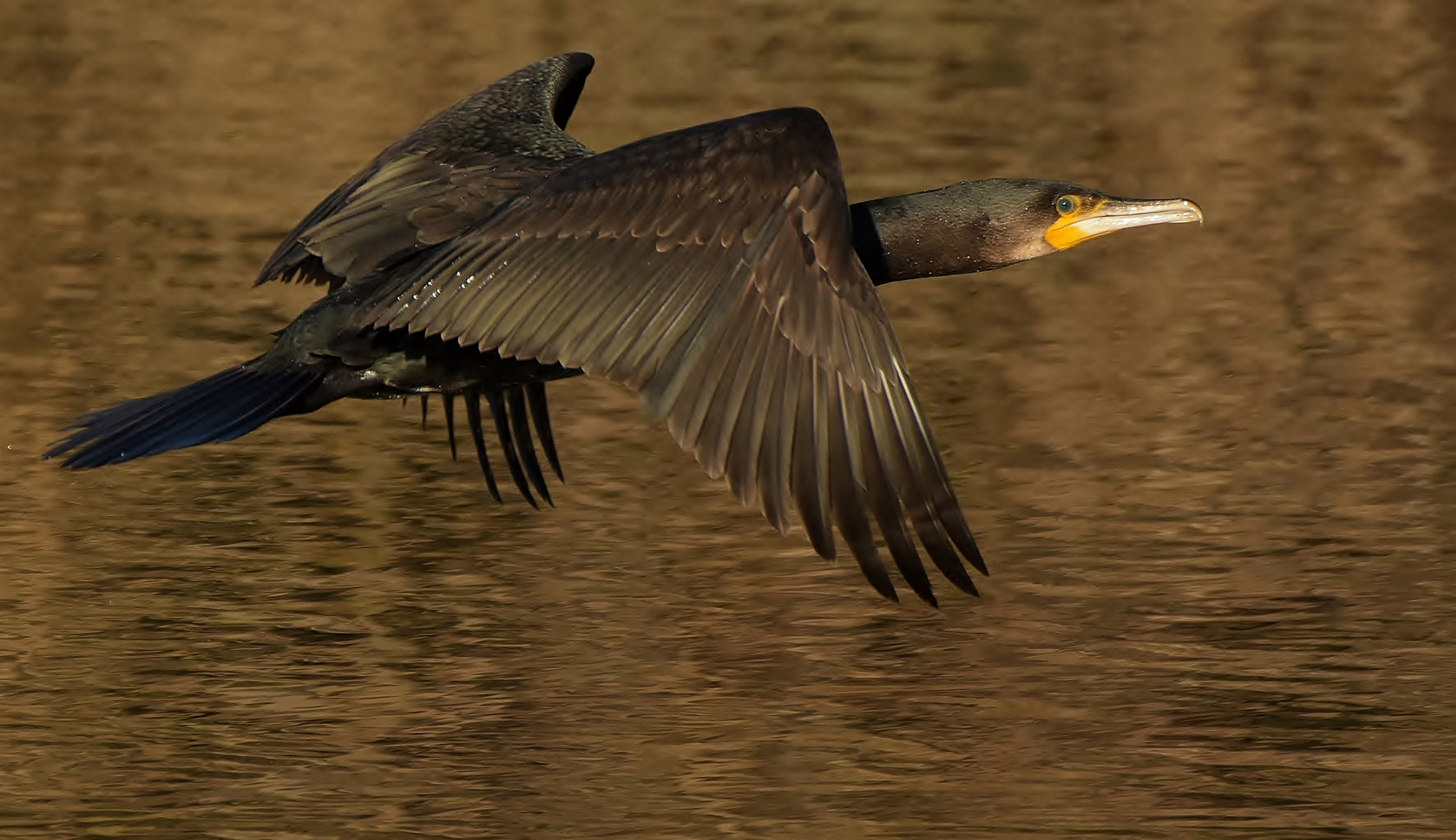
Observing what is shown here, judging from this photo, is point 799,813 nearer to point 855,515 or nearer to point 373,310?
point 855,515

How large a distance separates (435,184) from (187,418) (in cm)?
110

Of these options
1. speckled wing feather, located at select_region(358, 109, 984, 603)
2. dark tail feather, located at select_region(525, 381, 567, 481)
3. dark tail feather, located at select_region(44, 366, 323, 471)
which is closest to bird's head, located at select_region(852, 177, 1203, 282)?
speckled wing feather, located at select_region(358, 109, 984, 603)

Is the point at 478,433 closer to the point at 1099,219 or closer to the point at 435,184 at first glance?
the point at 435,184

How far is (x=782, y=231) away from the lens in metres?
6.00

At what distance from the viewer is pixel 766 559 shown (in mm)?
7910

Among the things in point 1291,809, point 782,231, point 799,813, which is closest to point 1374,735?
point 1291,809

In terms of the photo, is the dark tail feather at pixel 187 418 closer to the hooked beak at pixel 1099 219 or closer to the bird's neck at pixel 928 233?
the bird's neck at pixel 928 233

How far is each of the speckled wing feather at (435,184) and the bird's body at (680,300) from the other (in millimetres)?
11

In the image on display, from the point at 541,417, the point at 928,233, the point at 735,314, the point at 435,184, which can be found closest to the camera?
the point at 735,314

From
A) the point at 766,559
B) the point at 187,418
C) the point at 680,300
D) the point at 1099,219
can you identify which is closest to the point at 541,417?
the point at 766,559

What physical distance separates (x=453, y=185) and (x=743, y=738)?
6.47 ft

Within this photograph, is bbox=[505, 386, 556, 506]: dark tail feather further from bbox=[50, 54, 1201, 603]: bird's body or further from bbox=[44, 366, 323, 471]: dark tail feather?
bbox=[44, 366, 323, 471]: dark tail feather

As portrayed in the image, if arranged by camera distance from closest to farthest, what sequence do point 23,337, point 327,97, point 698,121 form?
point 23,337, point 698,121, point 327,97

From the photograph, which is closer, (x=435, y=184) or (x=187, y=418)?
(x=187, y=418)
